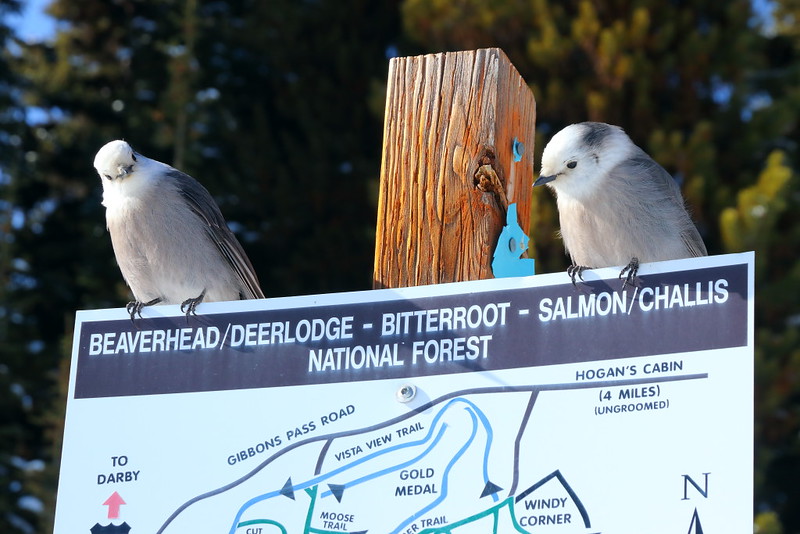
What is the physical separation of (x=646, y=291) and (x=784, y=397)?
596cm

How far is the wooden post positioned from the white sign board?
271mm

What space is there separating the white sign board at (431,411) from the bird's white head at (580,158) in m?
1.23

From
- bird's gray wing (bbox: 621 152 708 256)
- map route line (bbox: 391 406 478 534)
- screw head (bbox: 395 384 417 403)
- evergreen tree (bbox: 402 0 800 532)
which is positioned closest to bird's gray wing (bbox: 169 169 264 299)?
bird's gray wing (bbox: 621 152 708 256)

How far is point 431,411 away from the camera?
2.46 metres

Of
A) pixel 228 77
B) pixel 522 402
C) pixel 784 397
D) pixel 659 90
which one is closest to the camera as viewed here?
pixel 522 402

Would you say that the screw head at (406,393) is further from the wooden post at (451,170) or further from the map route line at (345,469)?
the wooden post at (451,170)

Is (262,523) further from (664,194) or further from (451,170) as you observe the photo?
(664,194)

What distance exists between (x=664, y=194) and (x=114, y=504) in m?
2.15

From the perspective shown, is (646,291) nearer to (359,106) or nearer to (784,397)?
(784,397)

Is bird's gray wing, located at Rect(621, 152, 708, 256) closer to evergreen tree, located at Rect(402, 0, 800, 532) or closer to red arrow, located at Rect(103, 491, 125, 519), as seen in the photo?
red arrow, located at Rect(103, 491, 125, 519)

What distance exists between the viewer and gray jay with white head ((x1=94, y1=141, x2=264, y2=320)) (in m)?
4.25

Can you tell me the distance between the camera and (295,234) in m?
10.3

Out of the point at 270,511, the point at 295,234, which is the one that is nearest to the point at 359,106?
the point at 295,234

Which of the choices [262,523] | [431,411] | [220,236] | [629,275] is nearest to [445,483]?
[431,411]
